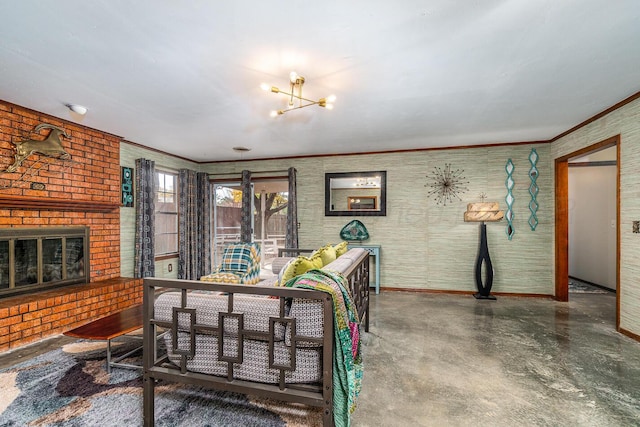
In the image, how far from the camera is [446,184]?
4.82 m

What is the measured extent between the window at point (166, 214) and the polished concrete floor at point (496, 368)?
2.33 m

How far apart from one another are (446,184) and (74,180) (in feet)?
17.2

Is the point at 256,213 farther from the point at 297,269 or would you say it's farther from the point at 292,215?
the point at 297,269

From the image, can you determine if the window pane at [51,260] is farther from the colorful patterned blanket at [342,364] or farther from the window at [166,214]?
the colorful patterned blanket at [342,364]

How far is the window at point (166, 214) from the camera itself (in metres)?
5.05

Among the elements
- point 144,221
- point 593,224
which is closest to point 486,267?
point 593,224

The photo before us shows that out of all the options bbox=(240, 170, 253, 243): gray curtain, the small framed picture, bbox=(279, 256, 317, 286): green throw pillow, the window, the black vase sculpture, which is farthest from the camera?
bbox=(240, 170, 253, 243): gray curtain

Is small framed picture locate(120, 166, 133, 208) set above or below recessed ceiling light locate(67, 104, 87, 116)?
below

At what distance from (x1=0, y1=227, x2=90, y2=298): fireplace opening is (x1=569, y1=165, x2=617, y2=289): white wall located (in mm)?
7814

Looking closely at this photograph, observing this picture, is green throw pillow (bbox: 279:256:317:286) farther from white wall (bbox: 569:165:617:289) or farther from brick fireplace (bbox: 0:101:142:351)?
white wall (bbox: 569:165:617:289)

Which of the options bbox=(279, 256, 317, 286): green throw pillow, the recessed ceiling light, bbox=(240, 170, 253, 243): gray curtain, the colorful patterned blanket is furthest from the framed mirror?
the colorful patterned blanket

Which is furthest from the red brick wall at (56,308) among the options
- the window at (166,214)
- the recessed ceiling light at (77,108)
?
the recessed ceiling light at (77,108)

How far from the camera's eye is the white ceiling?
64.8 inches

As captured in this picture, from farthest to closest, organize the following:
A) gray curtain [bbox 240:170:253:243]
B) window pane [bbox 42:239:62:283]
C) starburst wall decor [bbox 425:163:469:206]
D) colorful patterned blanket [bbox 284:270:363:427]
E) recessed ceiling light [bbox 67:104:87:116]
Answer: gray curtain [bbox 240:170:253:243], starburst wall decor [bbox 425:163:469:206], window pane [bbox 42:239:62:283], recessed ceiling light [bbox 67:104:87:116], colorful patterned blanket [bbox 284:270:363:427]
